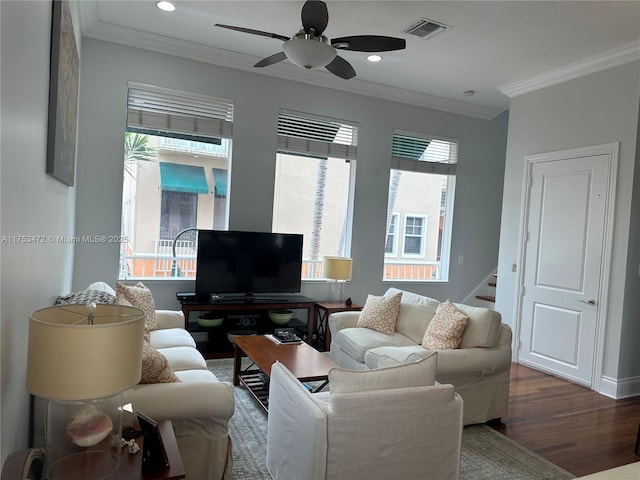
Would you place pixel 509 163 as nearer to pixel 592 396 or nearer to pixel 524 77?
pixel 524 77

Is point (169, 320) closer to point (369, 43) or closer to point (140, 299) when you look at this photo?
point (140, 299)

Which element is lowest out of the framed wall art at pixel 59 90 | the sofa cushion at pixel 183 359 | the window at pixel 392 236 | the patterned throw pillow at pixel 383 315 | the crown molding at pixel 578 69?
the sofa cushion at pixel 183 359

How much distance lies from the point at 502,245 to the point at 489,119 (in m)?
2.21

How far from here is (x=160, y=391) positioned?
2.07 meters

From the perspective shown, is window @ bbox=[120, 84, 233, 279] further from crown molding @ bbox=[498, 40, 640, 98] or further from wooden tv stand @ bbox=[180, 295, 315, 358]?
crown molding @ bbox=[498, 40, 640, 98]

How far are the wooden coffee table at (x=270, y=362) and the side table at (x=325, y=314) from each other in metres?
1.23

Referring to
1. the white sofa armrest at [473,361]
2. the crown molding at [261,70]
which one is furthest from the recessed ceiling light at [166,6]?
the white sofa armrest at [473,361]

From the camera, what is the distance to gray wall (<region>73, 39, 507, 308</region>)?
4.32 m

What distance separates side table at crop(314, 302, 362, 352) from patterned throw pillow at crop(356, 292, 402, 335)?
0.86 metres

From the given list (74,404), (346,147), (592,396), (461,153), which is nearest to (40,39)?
(74,404)

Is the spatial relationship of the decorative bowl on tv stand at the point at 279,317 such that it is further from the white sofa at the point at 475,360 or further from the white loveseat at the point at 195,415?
the white loveseat at the point at 195,415

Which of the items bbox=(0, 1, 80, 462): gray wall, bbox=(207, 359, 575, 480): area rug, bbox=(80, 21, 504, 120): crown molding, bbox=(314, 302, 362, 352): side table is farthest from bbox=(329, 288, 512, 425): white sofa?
bbox=(80, 21, 504, 120): crown molding

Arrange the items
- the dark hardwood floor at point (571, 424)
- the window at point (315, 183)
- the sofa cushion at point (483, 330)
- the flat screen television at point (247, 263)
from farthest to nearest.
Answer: the window at point (315, 183), the flat screen television at point (247, 263), the sofa cushion at point (483, 330), the dark hardwood floor at point (571, 424)

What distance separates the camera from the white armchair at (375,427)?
1870 millimetres
